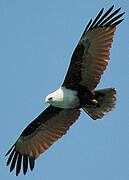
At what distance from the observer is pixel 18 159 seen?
1038 centimetres

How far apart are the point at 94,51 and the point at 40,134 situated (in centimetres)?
233

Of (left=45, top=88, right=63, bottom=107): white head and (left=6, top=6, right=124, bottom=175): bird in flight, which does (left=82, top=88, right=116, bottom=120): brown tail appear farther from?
(left=45, top=88, right=63, bottom=107): white head

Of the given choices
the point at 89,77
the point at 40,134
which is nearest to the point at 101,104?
the point at 89,77

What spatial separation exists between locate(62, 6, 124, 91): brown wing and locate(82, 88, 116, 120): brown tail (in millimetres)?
259

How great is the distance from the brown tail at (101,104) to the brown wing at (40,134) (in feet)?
1.04

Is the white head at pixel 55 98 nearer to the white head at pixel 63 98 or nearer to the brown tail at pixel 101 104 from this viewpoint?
the white head at pixel 63 98

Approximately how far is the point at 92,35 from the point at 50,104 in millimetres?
1718

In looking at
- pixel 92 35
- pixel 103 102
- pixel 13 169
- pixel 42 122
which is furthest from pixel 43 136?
pixel 92 35

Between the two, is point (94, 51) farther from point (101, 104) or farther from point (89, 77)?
point (101, 104)

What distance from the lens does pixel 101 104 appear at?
9555 mm

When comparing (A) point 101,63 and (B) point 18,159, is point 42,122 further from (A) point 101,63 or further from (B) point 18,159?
(A) point 101,63

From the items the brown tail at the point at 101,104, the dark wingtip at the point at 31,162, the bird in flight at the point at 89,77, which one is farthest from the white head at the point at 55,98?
the dark wingtip at the point at 31,162

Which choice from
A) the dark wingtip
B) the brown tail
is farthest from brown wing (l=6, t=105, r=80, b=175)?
the brown tail

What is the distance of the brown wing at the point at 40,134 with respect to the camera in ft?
32.9
